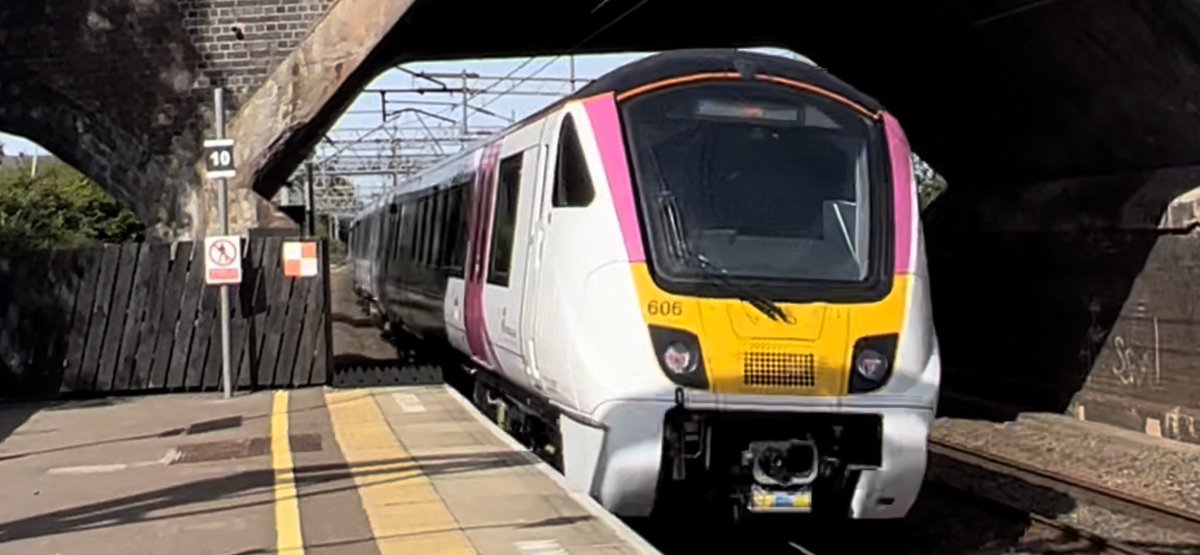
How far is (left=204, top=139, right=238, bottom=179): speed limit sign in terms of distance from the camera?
15.1m

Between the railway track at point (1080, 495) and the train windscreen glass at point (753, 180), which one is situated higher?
the train windscreen glass at point (753, 180)

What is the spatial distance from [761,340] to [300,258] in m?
8.92

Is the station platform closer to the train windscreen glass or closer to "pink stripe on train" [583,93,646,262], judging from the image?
"pink stripe on train" [583,93,646,262]

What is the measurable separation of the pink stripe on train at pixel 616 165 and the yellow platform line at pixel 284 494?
97.1 inches

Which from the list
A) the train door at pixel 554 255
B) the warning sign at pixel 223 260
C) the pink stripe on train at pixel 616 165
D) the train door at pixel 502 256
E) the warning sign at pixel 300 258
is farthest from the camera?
the warning sign at pixel 300 258

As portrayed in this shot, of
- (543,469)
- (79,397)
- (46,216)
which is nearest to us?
(543,469)

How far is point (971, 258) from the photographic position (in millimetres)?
22469

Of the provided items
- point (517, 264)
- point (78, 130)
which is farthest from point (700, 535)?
point (78, 130)

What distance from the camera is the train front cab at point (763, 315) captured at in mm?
8242

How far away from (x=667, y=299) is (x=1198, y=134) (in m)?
10.6

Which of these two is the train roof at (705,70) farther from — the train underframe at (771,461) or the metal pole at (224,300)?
the metal pole at (224,300)

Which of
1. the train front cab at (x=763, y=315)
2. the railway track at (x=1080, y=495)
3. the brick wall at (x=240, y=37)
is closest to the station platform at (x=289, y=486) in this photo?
the train front cab at (x=763, y=315)

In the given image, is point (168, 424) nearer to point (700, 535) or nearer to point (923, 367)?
point (700, 535)

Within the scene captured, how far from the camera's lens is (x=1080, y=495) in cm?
1330
